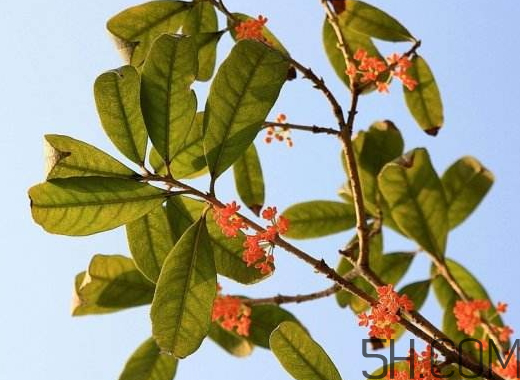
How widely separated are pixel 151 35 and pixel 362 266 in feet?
5.00

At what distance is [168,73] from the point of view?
92.0 inches

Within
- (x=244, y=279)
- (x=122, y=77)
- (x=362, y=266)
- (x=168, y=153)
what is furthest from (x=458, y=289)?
(x=122, y=77)

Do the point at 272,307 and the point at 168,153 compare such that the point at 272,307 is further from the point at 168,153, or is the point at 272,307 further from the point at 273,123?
the point at 168,153

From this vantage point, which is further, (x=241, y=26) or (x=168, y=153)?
(x=241, y=26)

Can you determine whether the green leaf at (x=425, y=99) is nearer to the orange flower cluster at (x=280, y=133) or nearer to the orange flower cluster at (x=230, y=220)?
the orange flower cluster at (x=280, y=133)

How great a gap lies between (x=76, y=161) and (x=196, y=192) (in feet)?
Result: 1.35

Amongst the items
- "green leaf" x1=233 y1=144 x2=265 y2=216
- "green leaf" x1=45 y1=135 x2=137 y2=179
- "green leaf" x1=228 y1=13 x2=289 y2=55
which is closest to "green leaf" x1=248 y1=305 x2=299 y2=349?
"green leaf" x1=233 y1=144 x2=265 y2=216

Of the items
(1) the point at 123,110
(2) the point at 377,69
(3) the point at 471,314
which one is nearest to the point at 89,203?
(1) the point at 123,110

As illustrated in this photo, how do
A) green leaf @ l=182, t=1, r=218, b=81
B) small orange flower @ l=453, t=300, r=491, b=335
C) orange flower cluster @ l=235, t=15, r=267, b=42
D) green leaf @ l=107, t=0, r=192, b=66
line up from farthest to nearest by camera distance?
1. green leaf @ l=182, t=1, r=218, b=81
2. green leaf @ l=107, t=0, r=192, b=66
3. orange flower cluster @ l=235, t=15, r=267, b=42
4. small orange flower @ l=453, t=300, r=491, b=335

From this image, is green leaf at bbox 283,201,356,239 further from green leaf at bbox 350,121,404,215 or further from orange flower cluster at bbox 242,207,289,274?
orange flower cluster at bbox 242,207,289,274

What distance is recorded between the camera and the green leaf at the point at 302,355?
2.34 m

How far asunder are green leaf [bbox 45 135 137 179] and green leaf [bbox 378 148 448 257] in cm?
125

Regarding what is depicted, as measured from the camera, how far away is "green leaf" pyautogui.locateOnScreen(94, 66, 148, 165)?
234 centimetres

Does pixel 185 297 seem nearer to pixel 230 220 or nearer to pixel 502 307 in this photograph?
pixel 230 220
